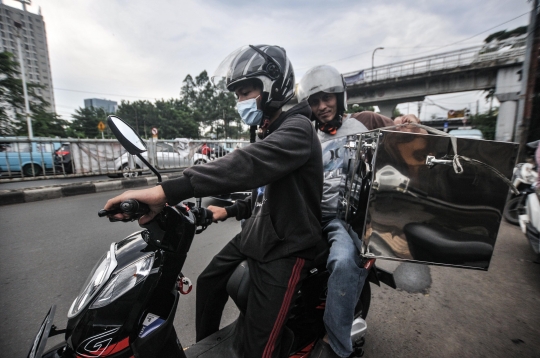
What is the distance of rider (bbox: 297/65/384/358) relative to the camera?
4.41 ft

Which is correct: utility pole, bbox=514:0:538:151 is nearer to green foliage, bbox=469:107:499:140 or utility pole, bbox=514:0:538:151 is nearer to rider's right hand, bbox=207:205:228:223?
rider's right hand, bbox=207:205:228:223

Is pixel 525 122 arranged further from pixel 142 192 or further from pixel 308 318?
pixel 142 192

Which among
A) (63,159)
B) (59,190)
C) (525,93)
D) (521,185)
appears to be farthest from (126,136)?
(525,93)

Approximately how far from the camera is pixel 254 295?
4.03 ft

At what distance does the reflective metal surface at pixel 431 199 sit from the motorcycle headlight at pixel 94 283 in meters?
1.12

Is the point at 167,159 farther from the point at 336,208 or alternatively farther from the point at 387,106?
the point at 387,106

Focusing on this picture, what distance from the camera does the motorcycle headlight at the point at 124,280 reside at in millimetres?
950

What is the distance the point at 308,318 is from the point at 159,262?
86cm

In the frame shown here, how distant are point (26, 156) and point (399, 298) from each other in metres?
9.11

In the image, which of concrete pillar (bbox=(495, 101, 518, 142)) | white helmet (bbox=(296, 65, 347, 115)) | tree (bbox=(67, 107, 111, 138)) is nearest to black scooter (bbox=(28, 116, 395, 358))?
white helmet (bbox=(296, 65, 347, 115))

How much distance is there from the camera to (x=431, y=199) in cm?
125

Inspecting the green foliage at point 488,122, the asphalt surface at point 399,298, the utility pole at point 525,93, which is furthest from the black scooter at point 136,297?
the green foliage at point 488,122

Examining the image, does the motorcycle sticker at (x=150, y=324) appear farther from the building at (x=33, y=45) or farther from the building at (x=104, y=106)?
the building at (x=104, y=106)

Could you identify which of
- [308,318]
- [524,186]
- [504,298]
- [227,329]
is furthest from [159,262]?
[524,186]
